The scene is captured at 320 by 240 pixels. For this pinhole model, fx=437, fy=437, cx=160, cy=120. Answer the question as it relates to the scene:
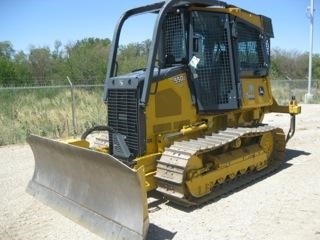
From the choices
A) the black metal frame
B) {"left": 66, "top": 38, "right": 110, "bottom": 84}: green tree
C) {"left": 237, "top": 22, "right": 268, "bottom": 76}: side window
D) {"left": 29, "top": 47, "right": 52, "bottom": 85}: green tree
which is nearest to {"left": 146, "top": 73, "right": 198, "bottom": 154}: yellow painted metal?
the black metal frame

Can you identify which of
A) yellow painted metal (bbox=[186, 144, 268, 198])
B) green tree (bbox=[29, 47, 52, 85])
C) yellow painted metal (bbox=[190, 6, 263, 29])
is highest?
green tree (bbox=[29, 47, 52, 85])

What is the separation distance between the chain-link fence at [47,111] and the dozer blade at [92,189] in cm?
595

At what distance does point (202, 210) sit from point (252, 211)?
0.67 metres

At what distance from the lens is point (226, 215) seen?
5.74m

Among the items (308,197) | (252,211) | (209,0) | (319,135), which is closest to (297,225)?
(252,211)

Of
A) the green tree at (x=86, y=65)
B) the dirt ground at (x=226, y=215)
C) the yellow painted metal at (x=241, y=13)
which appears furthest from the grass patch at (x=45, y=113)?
the green tree at (x=86, y=65)

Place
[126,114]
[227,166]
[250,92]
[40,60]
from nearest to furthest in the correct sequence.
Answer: [126,114]
[227,166]
[250,92]
[40,60]

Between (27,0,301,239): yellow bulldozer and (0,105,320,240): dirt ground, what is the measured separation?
203 mm

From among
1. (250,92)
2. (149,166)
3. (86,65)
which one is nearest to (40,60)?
(86,65)

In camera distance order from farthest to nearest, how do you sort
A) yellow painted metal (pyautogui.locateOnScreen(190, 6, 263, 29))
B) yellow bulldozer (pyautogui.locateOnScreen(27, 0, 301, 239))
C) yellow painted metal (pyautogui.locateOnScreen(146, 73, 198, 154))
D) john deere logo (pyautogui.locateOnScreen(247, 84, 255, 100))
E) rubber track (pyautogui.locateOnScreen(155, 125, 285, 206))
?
john deere logo (pyautogui.locateOnScreen(247, 84, 255, 100))
yellow painted metal (pyautogui.locateOnScreen(190, 6, 263, 29))
yellow painted metal (pyautogui.locateOnScreen(146, 73, 198, 154))
rubber track (pyautogui.locateOnScreen(155, 125, 285, 206))
yellow bulldozer (pyautogui.locateOnScreen(27, 0, 301, 239))

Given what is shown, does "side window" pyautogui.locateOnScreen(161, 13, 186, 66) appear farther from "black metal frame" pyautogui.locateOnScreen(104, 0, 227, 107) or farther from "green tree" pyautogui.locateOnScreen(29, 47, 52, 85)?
"green tree" pyautogui.locateOnScreen(29, 47, 52, 85)

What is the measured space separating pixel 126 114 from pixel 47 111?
8.12m

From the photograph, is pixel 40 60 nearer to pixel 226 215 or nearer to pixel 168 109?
pixel 168 109

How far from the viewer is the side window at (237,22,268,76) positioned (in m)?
7.57
